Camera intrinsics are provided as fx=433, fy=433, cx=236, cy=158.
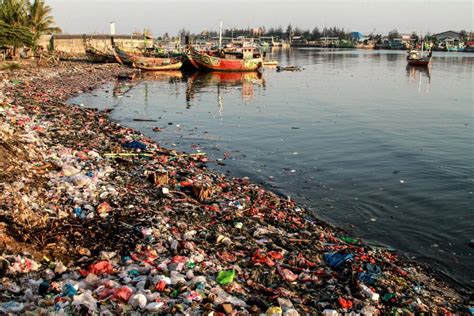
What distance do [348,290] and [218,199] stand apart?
335cm

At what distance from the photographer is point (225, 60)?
3966 centimetres

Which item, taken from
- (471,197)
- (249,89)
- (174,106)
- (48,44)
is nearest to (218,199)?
(471,197)

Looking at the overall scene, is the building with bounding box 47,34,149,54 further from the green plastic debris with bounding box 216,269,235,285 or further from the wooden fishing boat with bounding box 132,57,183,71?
the green plastic debris with bounding box 216,269,235,285

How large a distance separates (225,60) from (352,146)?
27.5 meters

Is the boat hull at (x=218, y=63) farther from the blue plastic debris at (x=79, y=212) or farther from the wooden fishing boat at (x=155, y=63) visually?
the blue plastic debris at (x=79, y=212)

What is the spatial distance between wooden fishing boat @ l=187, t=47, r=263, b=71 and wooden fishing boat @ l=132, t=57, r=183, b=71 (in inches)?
78.3

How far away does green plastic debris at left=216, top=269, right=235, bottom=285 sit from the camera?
473 cm

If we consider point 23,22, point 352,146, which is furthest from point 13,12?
point 352,146

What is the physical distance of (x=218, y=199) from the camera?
25.8 ft

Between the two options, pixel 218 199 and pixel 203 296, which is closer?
pixel 203 296

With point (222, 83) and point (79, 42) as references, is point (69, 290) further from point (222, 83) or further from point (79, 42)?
point (79, 42)

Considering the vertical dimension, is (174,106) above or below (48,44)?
below

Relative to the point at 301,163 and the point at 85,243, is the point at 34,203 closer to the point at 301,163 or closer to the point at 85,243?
the point at 85,243

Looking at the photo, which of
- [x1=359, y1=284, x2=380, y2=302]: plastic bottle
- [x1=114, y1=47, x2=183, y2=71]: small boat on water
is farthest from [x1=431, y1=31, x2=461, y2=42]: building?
[x1=359, y1=284, x2=380, y2=302]: plastic bottle
